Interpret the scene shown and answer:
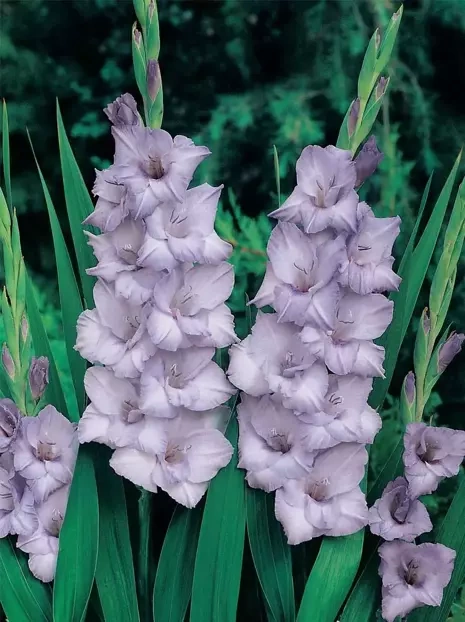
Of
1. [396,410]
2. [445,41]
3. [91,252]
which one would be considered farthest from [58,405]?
[445,41]

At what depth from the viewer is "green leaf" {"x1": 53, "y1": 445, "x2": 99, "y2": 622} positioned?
873mm

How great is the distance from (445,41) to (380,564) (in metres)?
0.74

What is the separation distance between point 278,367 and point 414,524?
0.23 metres

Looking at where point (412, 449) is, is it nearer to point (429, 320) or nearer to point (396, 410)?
point (429, 320)

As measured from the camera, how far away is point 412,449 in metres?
0.88

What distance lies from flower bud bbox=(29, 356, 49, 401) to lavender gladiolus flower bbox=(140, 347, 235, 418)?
113mm

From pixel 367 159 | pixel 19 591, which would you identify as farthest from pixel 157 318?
pixel 19 591

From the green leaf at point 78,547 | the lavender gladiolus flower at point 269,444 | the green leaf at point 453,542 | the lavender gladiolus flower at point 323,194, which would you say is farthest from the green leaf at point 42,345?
the green leaf at point 453,542

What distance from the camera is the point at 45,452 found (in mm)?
896

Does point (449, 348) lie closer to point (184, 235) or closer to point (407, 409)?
point (407, 409)

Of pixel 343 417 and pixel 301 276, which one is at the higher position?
pixel 301 276

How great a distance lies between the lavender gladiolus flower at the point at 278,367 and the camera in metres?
0.82

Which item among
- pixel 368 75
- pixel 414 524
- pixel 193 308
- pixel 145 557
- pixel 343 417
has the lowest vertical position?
pixel 145 557

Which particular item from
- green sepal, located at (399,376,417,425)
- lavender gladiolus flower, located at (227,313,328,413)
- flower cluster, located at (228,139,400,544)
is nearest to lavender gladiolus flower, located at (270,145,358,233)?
flower cluster, located at (228,139,400,544)
